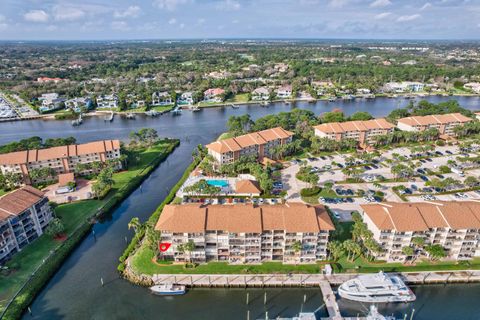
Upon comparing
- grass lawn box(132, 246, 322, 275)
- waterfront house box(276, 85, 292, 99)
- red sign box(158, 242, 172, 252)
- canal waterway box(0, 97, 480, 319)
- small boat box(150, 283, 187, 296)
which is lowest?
canal waterway box(0, 97, 480, 319)

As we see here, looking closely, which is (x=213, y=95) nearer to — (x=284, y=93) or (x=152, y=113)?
(x=152, y=113)

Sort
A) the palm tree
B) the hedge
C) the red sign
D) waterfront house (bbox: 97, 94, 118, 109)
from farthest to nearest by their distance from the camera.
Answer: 1. waterfront house (bbox: 97, 94, 118, 109)
2. the palm tree
3. the hedge
4. the red sign

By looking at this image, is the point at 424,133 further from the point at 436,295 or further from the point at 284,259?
the point at 284,259

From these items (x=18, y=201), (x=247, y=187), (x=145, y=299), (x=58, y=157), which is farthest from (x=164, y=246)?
(x=58, y=157)

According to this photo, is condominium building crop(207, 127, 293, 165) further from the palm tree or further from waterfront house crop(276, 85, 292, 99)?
waterfront house crop(276, 85, 292, 99)

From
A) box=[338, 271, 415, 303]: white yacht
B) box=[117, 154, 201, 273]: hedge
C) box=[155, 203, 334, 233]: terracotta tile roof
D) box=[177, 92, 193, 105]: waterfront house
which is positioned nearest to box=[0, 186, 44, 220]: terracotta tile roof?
box=[117, 154, 201, 273]: hedge
